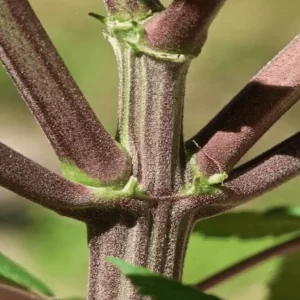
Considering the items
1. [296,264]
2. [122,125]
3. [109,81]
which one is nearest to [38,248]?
[296,264]

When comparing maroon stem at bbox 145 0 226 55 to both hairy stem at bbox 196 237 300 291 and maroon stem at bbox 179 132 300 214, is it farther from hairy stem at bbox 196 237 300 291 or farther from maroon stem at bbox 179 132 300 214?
hairy stem at bbox 196 237 300 291

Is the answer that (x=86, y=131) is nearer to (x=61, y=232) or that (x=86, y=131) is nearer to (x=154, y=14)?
(x=154, y=14)

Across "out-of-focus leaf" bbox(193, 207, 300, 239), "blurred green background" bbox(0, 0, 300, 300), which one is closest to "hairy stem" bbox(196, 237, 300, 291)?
"out-of-focus leaf" bbox(193, 207, 300, 239)

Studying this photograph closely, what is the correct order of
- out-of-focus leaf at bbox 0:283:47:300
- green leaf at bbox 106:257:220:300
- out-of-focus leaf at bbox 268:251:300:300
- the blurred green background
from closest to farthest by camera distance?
green leaf at bbox 106:257:220:300 → out-of-focus leaf at bbox 0:283:47:300 → out-of-focus leaf at bbox 268:251:300:300 → the blurred green background

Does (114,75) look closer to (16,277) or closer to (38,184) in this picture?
(16,277)

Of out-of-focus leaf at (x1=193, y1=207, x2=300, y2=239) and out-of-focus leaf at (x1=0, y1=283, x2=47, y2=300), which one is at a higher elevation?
out-of-focus leaf at (x1=193, y1=207, x2=300, y2=239)

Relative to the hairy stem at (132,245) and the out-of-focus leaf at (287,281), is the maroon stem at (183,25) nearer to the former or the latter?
the hairy stem at (132,245)

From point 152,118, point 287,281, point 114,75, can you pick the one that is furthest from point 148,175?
point 114,75
